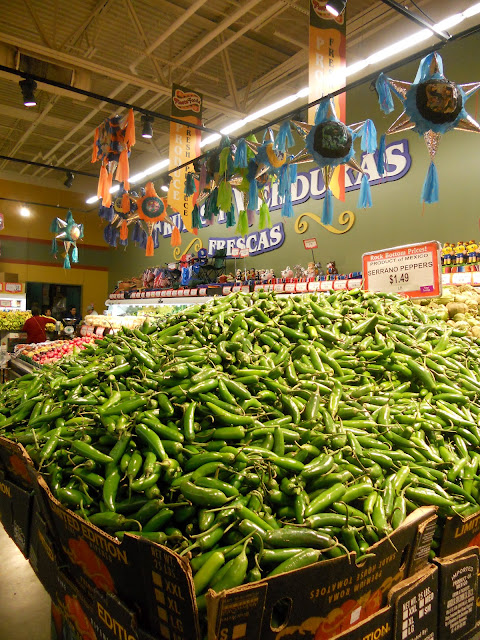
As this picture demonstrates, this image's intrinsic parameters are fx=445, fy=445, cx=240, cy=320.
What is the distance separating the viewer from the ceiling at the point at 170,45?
710 cm

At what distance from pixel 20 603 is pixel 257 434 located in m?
1.80

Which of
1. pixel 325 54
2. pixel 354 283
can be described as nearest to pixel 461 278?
pixel 354 283

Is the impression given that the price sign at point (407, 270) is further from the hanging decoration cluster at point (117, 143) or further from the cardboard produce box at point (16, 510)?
the hanging decoration cluster at point (117, 143)

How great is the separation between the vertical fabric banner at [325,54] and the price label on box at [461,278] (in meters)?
1.82

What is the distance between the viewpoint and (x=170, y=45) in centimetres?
818

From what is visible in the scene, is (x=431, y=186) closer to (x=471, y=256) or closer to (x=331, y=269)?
(x=471, y=256)

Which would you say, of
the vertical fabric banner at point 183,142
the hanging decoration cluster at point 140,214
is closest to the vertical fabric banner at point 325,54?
the vertical fabric banner at point 183,142

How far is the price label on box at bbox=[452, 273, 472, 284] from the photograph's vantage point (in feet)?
16.8

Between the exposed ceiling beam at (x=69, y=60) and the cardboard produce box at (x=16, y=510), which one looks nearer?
the cardboard produce box at (x=16, y=510)

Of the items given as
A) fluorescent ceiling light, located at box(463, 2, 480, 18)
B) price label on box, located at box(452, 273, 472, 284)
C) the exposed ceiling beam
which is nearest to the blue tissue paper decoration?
price label on box, located at box(452, 273, 472, 284)

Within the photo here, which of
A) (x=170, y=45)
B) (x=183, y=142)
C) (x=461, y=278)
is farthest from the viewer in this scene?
(x=170, y=45)

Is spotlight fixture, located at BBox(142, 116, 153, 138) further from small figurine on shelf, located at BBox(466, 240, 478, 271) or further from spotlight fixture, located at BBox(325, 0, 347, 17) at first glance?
small figurine on shelf, located at BBox(466, 240, 478, 271)

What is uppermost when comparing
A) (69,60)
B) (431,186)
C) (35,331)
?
(69,60)

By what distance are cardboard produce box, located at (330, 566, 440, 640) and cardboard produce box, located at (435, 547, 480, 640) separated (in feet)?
0.12
